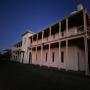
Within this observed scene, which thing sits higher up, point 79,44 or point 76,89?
point 79,44

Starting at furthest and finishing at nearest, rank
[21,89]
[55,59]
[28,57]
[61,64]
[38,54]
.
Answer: [28,57] < [38,54] < [55,59] < [61,64] < [21,89]

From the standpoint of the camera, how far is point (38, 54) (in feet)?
83.3

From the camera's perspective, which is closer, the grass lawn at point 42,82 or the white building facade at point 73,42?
the grass lawn at point 42,82

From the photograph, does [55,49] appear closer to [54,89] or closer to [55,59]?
[55,59]

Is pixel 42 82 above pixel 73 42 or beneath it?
beneath

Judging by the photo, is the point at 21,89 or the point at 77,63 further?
the point at 77,63

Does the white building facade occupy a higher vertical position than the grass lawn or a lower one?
higher

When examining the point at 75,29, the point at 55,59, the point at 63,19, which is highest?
the point at 63,19

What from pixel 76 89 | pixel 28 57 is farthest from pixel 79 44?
pixel 28 57

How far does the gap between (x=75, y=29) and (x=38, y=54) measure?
13008 mm

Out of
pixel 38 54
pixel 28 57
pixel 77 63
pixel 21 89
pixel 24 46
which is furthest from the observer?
pixel 24 46

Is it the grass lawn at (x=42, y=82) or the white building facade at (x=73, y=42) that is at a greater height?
the white building facade at (x=73, y=42)

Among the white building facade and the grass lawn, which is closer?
the grass lawn

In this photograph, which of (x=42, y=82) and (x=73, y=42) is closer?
(x=42, y=82)
